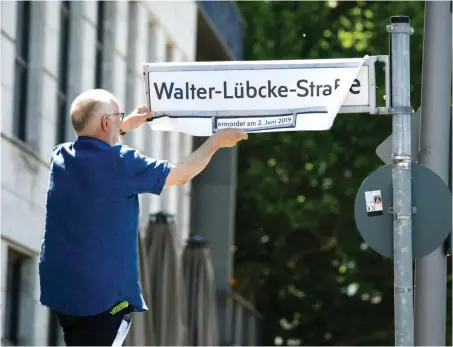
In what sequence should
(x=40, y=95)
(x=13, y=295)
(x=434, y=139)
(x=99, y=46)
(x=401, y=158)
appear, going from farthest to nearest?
(x=99, y=46) < (x=40, y=95) < (x=13, y=295) < (x=434, y=139) < (x=401, y=158)

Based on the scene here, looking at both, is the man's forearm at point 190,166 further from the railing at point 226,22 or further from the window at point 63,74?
the railing at point 226,22

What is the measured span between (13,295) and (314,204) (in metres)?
15.9

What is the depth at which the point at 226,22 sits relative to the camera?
2781 cm

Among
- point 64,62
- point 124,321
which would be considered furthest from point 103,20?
point 124,321

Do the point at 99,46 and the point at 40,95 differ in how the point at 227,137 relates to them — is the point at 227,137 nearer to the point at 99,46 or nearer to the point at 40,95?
the point at 40,95

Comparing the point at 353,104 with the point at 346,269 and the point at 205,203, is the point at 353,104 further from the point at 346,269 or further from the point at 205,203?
the point at 346,269

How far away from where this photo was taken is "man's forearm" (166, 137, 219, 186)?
22.2 feet

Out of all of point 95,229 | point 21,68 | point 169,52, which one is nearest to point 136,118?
point 95,229

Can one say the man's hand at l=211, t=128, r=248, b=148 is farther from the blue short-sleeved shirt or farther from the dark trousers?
the dark trousers

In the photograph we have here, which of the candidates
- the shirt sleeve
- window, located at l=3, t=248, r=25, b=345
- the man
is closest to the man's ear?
the man

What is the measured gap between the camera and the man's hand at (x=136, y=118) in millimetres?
7500

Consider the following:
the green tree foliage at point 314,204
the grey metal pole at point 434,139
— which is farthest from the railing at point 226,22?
the grey metal pole at point 434,139

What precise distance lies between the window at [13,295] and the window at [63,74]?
2.08 m

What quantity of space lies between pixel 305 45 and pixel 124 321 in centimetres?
2657
